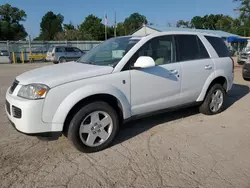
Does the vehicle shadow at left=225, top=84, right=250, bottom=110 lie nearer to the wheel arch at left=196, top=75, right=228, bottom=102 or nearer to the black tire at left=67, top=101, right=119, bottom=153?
the wheel arch at left=196, top=75, right=228, bottom=102

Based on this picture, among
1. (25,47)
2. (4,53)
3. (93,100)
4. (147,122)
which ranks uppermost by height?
(25,47)

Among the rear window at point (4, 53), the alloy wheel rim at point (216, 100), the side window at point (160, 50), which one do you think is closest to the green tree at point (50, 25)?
the rear window at point (4, 53)

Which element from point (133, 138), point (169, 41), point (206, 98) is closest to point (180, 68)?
point (169, 41)

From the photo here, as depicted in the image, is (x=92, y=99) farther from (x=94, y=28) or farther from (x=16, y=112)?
(x=94, y=28)

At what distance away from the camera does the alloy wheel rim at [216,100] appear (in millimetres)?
5094

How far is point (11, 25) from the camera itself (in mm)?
57500

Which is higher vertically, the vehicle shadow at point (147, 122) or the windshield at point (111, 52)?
the windshield at point (111, 52)

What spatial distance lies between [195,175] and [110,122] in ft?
4.56

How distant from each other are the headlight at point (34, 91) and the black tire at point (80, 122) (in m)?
0.53

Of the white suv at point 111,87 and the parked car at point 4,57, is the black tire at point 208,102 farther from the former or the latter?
the parked car at point 4,57

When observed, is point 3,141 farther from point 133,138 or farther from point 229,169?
point 229,169

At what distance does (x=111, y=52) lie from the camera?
407 cm

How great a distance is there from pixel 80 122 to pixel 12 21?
6716 cm

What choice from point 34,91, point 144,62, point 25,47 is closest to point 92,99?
point 34,91
